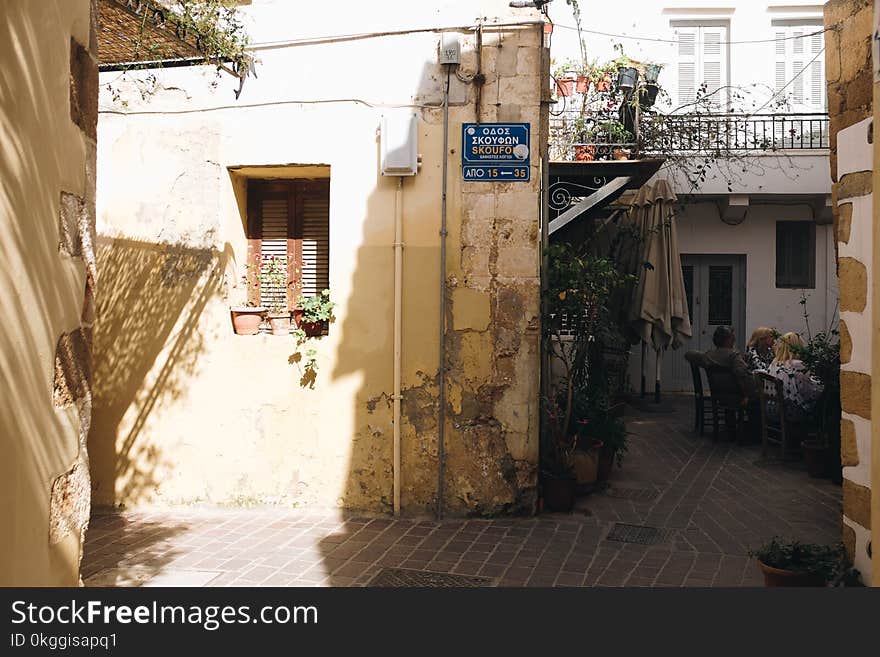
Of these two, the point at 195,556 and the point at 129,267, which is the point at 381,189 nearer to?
the point at 129,267

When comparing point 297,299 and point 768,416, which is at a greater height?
point 297,299

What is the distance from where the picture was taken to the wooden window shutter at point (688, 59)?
1325 centimetres

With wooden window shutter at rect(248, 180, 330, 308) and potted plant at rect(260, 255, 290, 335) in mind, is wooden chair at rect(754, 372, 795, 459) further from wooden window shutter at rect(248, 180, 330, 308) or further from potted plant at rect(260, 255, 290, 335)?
potted plant at rect(260, 255, 290, 335)

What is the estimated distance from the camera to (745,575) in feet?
16.6

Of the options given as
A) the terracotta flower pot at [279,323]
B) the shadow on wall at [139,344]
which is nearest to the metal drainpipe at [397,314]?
the terracotta flower pot at [279,323]

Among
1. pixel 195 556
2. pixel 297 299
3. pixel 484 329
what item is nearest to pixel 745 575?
pixel 484 329

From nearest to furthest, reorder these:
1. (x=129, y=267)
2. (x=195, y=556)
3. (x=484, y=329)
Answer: (x=195, y=556) → (x=484, y=329) → (x=129, y=267)

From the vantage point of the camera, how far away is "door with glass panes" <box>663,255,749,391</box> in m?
12.9

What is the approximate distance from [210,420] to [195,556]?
4.85 ft

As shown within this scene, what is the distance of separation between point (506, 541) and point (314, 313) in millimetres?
2495

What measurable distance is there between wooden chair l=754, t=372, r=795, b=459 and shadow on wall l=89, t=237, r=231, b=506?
576cm

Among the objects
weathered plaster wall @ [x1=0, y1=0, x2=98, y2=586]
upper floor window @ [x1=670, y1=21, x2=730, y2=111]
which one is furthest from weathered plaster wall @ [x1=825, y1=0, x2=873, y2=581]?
upper floor window @ [x1=670, y1=21, x2=730, y2=111]

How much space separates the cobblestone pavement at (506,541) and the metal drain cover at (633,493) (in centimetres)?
2

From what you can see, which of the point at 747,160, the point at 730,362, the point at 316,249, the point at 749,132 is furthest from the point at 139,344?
the point at 749,132
